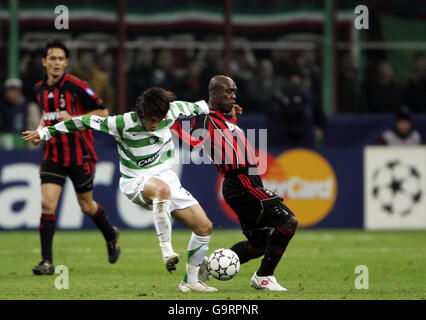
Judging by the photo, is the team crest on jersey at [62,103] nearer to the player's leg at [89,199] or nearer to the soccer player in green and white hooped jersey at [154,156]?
the player's leg at [89,199]

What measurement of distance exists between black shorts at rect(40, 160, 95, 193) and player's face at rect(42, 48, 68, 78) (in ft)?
2.88

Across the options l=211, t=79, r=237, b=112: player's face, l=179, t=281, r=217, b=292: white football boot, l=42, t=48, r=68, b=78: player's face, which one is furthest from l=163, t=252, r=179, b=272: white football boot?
l=42, t=48, r=68, b=78: player's face

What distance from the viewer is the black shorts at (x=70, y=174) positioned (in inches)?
368

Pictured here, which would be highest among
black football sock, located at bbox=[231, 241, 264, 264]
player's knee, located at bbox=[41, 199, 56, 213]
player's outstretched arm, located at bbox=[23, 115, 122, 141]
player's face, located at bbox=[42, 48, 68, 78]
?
player's face, located at bbox=[42, 48, 68, 78]

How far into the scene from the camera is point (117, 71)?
15.7 metres

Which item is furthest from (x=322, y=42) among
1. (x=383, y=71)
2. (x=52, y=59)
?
(x=52, y=59)

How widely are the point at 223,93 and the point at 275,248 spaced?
4.39 feet

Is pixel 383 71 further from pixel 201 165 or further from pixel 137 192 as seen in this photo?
pixel 137 192

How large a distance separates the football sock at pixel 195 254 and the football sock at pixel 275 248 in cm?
52

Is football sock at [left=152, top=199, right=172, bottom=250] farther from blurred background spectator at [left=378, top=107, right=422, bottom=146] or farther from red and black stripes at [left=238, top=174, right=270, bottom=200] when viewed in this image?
blurred background spectator at [left=378, top=107, right=422, bottom=146]

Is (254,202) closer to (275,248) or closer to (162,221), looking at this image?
(275,248)

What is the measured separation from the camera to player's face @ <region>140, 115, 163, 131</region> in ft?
24.4

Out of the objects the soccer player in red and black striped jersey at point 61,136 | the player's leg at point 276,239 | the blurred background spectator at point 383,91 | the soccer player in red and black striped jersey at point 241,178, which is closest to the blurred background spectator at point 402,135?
the blurred background spectator at point 383,91

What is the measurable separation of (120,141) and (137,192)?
17.6 inches
